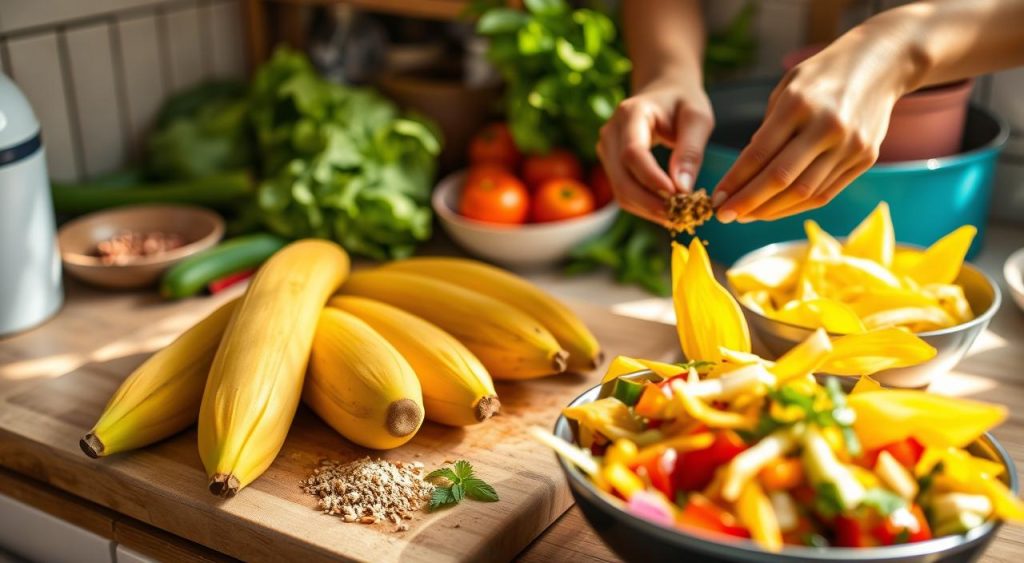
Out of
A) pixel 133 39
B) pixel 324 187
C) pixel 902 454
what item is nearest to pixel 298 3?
pixel 133 39

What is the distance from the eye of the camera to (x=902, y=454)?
2.56 feet

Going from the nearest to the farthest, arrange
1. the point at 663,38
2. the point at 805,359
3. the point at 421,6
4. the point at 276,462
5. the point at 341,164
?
the point at 805,359, the point at 276,462, the point at 663,38, the point at 341,164, the point at 421,6

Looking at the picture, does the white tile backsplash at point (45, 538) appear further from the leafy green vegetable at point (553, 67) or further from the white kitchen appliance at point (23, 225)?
the leafy green vegetable at point (553, 67)

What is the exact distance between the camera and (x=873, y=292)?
1.12m

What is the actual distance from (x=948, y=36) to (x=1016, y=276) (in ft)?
1.25

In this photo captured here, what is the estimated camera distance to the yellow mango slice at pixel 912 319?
107 cm

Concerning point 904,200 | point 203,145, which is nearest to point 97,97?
point 203,145

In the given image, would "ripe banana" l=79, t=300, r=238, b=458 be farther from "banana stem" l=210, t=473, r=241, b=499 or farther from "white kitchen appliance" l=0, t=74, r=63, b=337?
"white kitchen appliance" l=0, t=74, r=63, b=337

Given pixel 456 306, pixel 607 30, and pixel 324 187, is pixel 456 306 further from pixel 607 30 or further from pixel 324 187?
pixel 607 30

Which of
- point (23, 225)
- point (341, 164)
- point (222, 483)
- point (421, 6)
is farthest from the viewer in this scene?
point (421, 6)

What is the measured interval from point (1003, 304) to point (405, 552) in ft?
2.95

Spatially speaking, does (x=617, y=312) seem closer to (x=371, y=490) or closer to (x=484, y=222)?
(x=484, y=222)

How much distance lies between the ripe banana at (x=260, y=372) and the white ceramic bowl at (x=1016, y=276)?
2.72 feet

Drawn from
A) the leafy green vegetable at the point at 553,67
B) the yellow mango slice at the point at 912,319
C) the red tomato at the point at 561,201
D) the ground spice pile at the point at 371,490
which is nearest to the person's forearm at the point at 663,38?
the leafy green vegetable at the point at 553,67
